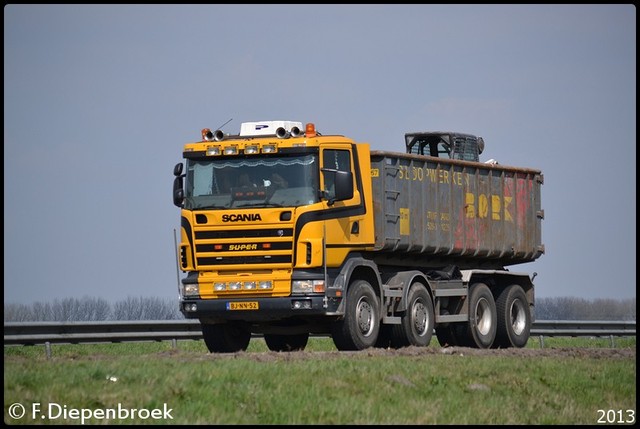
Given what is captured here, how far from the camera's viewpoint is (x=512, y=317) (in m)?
28.1

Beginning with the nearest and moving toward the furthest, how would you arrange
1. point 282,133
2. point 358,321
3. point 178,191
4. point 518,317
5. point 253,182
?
point 253,182 → point 282,133 → point 178,191 → point 358,321 → point 518,317

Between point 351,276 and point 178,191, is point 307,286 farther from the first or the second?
point 178,191

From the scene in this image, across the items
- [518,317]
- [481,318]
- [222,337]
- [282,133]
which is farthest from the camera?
[518,317]

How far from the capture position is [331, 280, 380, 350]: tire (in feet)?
73.3

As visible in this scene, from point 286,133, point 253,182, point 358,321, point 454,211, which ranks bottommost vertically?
point 358,321

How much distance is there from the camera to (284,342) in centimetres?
2586

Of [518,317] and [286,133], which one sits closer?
[286,133]

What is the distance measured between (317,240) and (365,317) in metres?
2.11

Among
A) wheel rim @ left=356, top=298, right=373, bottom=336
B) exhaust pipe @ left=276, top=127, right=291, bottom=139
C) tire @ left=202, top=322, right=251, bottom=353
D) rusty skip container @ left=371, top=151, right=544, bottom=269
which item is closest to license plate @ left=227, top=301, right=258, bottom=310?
tire @ left=202, top=322, right=251, bottom=353

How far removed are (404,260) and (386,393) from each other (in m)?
8.43

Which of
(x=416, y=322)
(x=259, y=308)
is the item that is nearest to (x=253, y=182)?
(x=259, y=308)

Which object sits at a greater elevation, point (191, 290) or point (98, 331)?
point (191, 290)

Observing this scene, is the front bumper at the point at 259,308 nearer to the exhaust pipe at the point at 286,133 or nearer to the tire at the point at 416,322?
the tire at the point at 416,322

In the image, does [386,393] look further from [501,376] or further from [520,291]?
[520,291]
